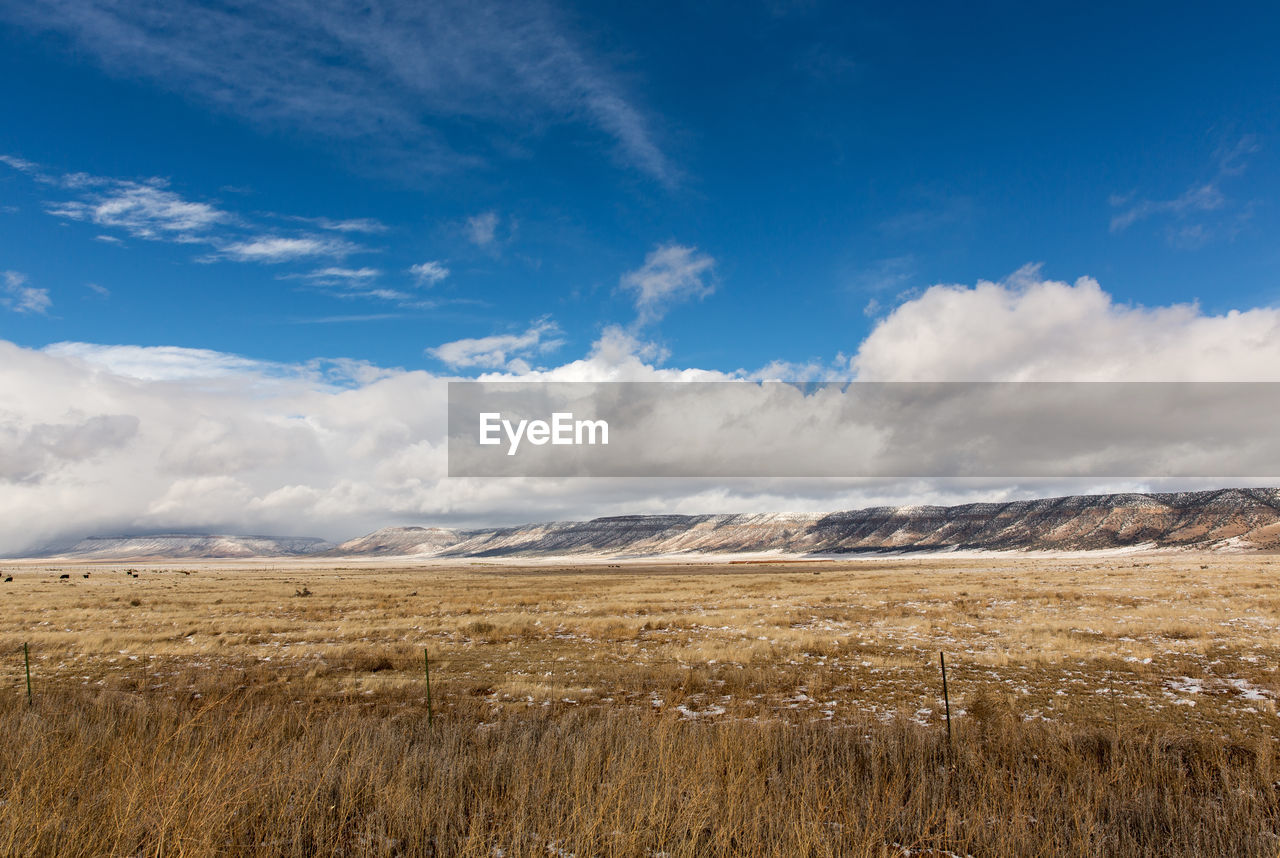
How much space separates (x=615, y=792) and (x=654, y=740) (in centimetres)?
229

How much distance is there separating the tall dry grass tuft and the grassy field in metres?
0.04

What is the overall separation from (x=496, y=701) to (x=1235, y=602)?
33214 millimetres

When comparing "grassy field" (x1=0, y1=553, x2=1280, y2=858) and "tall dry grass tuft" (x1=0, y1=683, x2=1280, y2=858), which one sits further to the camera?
"grassy field" (x1=0, y1=553, x2=1280, y2=858)

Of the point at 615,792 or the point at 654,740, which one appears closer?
the point at 615,792

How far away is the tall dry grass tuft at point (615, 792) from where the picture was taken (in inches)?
210

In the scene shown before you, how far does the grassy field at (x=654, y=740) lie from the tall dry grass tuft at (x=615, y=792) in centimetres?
4

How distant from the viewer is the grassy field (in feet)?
18.3

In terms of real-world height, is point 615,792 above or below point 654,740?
above

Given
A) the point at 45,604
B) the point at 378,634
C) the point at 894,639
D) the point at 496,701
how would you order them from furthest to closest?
the point at 45,604
the point at 378,634
the point at 894,639
the point at 496,701

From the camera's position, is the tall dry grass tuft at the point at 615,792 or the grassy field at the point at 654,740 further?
the grassy field at the point at 654,740

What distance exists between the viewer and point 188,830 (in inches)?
202

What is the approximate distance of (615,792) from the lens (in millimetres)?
6297

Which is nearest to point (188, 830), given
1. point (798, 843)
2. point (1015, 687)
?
point (798, 843)

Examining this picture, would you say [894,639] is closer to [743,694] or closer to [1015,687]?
[1015,687]
